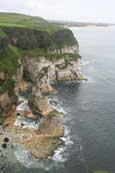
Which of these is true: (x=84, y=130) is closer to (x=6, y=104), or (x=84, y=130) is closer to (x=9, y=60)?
(x=6, y=104)

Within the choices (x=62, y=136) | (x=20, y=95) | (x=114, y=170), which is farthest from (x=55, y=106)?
(x=114, y=170)

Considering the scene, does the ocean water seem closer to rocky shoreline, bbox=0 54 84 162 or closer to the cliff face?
rocky shoreline, bbox=0 54 84 162

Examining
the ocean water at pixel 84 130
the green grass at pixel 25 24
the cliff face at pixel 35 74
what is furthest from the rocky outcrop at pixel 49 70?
the green grass at pixel 25 24

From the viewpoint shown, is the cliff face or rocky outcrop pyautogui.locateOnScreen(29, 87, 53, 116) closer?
the cliff face

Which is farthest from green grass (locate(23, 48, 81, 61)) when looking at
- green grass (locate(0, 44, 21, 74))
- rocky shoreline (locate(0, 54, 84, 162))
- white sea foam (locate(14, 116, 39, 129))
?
white sea foam (locate(14, 116, 39, 129))

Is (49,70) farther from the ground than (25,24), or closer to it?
closer to it

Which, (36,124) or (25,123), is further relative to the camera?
(25,123)

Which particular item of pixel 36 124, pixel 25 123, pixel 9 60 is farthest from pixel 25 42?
pixel 36 124
